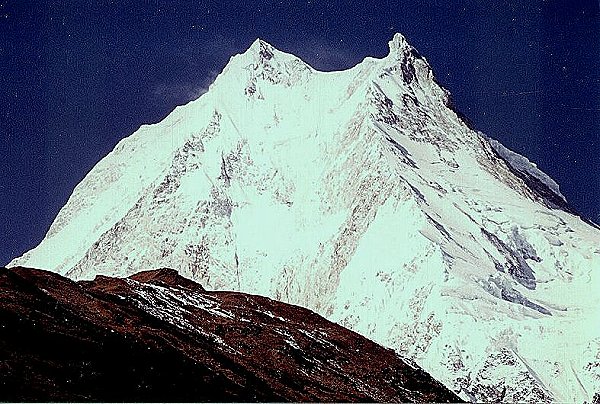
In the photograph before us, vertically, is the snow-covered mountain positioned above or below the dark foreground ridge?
above

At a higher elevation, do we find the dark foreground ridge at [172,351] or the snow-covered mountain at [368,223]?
the snow-covered mountain at [368,223]

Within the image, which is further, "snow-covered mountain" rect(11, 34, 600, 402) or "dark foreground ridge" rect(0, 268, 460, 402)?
"snow-covered mountain" rect(11, 34, 600, 402)

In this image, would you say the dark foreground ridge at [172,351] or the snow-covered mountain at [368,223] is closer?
the dark foreground ridge at [172,351]

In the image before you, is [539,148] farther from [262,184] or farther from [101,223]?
[101,223]

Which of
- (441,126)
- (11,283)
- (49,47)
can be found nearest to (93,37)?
(49,47)
